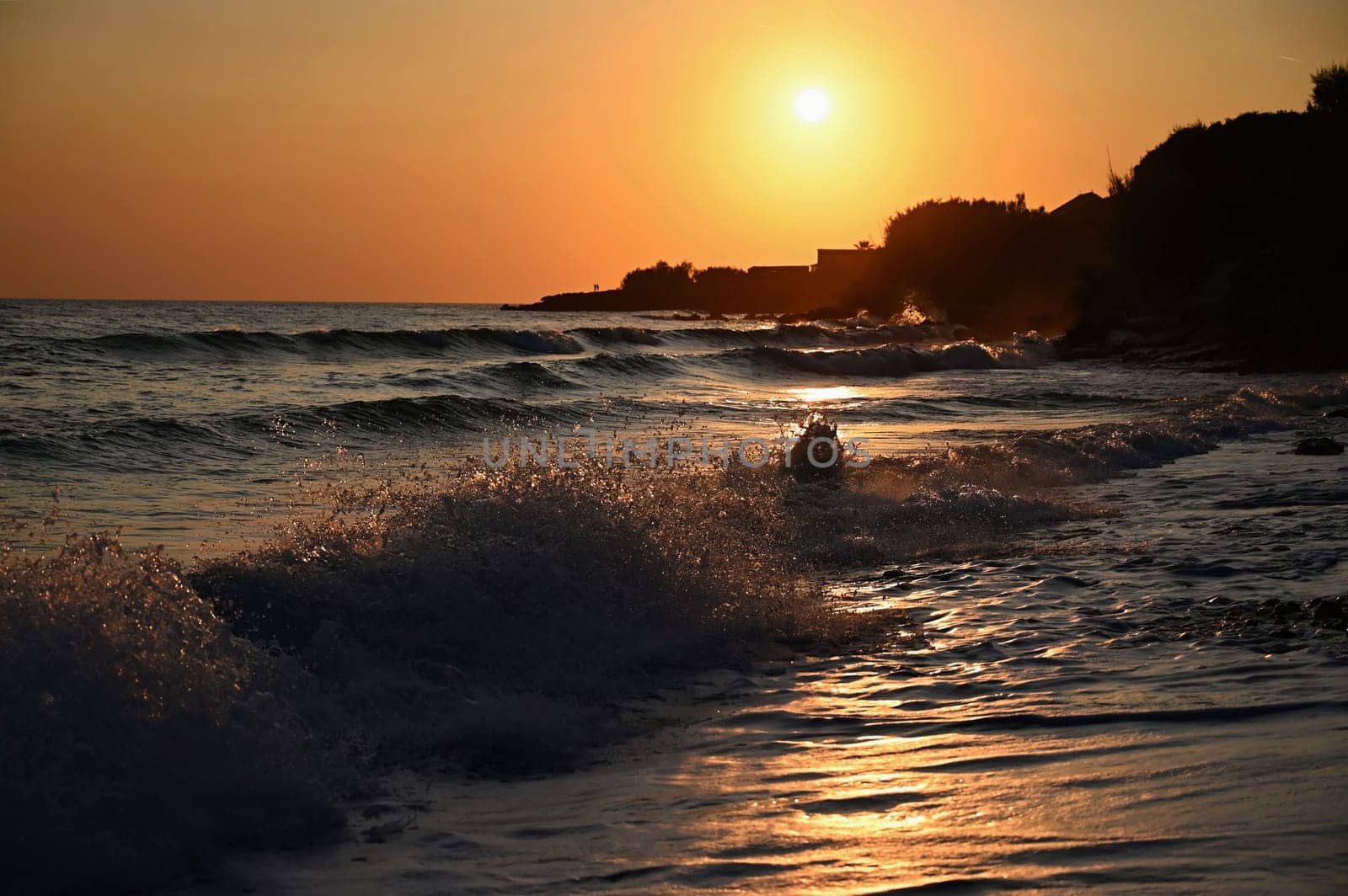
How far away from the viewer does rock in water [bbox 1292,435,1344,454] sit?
11773mm

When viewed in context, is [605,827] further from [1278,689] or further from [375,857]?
[1278,689]

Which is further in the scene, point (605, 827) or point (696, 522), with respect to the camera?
point (696, 522)

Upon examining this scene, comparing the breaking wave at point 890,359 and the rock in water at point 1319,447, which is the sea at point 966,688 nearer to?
the rock in water at point 1319,447

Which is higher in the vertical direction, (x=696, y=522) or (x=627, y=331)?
(x=627, y=331)

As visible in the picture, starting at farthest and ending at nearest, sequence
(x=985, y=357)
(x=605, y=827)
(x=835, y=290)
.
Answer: (x=835, y=290) < (x=985, y=357) < (x=605, y=827)

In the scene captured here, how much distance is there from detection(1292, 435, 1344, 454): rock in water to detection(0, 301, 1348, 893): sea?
173 mm

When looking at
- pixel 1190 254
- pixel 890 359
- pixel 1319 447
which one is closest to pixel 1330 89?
pixel 1190 254

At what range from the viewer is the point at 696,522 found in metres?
7.21

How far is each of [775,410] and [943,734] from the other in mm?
16379

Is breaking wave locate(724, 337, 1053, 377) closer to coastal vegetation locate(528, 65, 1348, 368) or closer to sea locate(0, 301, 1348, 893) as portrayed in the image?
coastal vegetation locate(528, 65, 1348, 368)

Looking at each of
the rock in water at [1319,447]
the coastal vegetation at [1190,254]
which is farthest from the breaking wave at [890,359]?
the rock in water at [1319,447]

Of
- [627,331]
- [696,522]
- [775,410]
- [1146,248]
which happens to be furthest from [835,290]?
[696,522]

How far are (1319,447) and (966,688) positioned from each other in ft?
30.0

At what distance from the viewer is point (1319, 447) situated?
11875 millimetres
